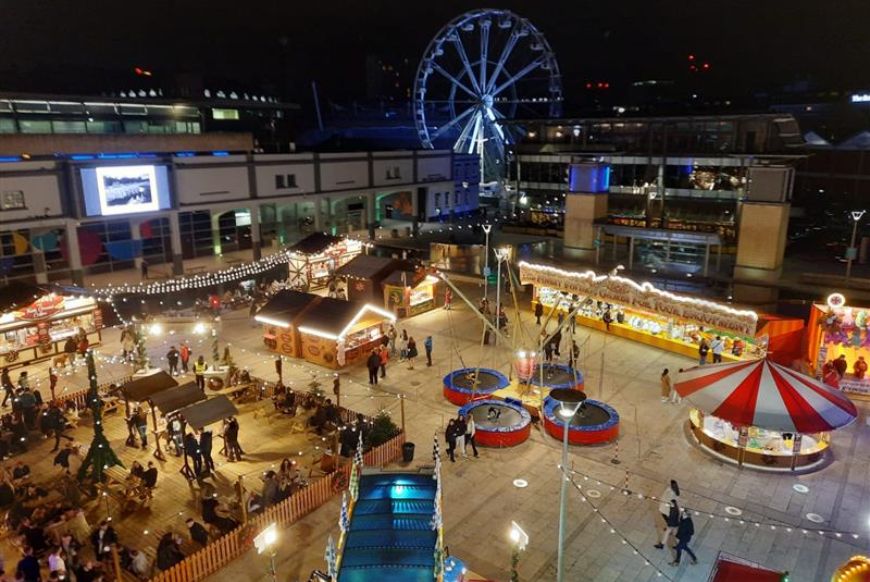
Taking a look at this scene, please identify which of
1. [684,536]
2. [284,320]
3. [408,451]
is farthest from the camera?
[284,320]

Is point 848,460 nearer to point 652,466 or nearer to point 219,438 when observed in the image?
point 652,466

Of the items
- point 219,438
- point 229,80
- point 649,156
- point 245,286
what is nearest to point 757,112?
point 649,156

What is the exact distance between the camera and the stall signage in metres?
23.2

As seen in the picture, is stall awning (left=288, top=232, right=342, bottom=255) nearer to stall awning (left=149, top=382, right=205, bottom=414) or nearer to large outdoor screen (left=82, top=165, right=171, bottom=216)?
large outdoor screen (left=82, top=165, right=171, bottom=216)

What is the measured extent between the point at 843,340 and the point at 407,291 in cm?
1793

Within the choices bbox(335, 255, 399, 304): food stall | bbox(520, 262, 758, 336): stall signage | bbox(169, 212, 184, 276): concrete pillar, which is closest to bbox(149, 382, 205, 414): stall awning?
bbox(335, 255, 399, 304): food stall

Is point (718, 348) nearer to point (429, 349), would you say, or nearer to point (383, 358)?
point (429, 349)

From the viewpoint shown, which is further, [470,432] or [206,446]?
[470,432]

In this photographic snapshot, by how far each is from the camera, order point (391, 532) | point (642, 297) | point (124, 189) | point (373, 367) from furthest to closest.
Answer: point (124, 189) < point (642, 297) < point (373, 367) < point (391, 532)

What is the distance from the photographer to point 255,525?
1356 centimetres

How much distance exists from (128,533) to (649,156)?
37.2 metres

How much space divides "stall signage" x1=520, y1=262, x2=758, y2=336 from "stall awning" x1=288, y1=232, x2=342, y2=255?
37.2 ft

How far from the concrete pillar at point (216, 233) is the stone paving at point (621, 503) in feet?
71.1

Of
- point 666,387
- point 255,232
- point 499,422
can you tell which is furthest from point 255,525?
point 255,232
